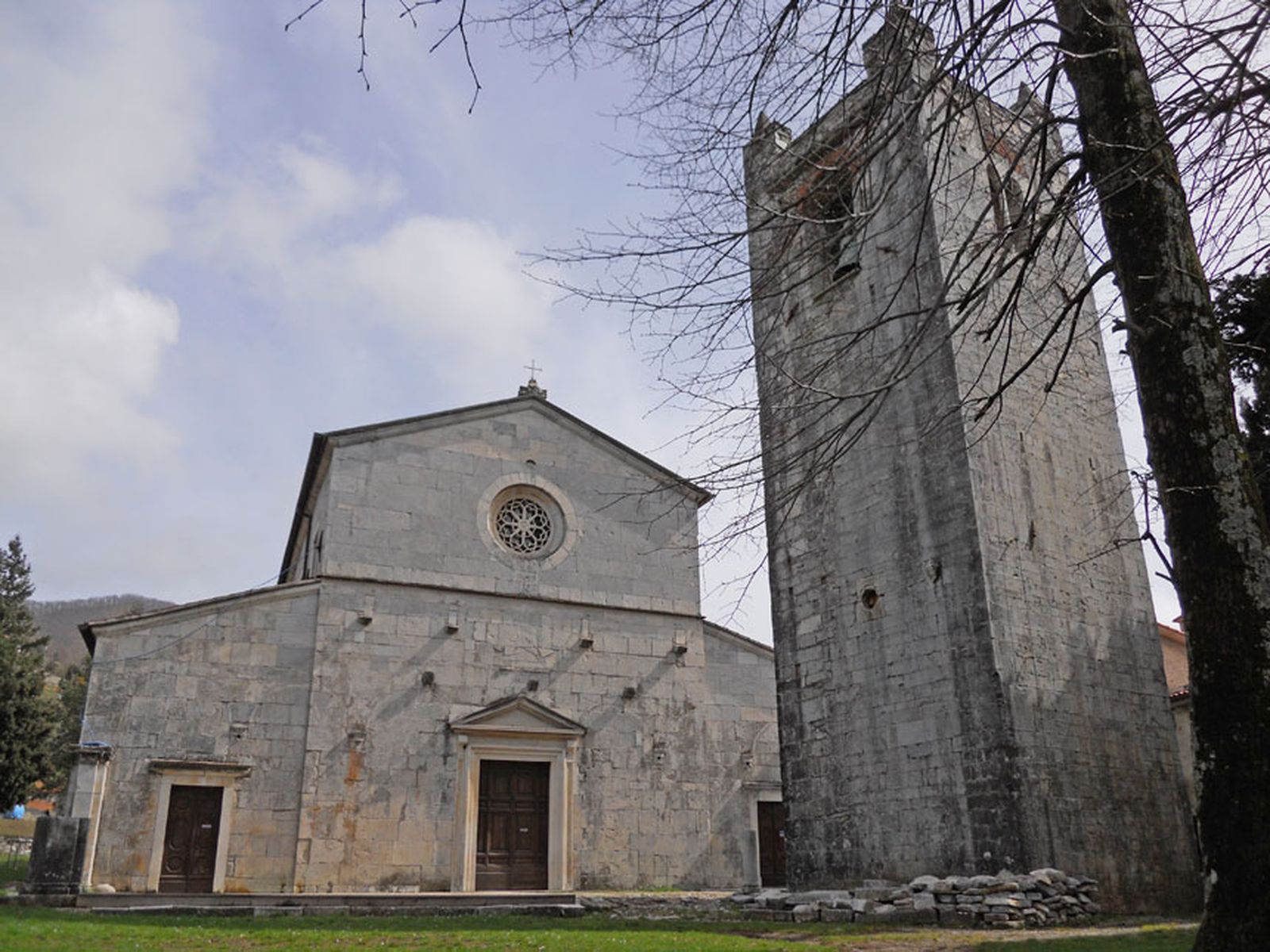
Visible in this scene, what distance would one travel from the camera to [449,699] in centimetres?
1794

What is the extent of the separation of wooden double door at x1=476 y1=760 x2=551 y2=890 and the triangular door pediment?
62cm

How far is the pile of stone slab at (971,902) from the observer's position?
33.7ft

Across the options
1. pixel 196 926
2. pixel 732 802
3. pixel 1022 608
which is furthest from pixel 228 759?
pixel 1022 608

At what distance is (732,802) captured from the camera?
1922 centimetres

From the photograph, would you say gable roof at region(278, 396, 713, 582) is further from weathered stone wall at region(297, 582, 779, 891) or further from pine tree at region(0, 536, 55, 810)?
pine tree at region(0, 536, 55, 810)

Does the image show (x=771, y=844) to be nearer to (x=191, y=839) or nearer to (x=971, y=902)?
(x=971, y=902)

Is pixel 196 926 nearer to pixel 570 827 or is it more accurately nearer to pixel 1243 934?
pixel 570 827

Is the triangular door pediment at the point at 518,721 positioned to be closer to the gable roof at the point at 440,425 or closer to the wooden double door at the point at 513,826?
the wooden double door at the point at 513,826

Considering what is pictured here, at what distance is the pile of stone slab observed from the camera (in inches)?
404

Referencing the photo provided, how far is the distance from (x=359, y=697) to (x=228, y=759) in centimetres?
232

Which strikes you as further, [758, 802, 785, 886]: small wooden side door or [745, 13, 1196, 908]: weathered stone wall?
[758, 802, 785, 886]: small wooden side door

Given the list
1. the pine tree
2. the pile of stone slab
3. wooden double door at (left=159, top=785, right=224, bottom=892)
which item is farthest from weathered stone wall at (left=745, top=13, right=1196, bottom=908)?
the pine tree

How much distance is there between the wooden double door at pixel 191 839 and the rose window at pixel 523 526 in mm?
7049

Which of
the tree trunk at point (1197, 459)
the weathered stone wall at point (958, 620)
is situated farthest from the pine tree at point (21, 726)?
the tree trunk at point (1197, 459)
